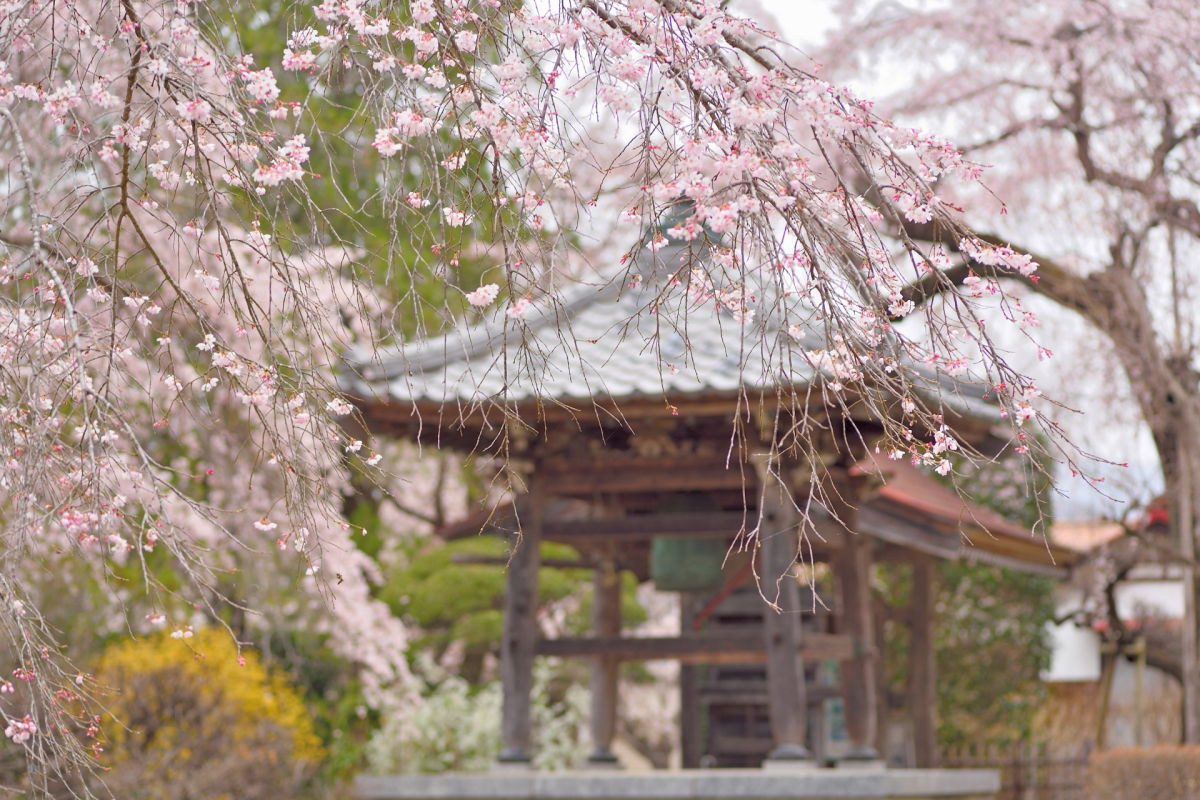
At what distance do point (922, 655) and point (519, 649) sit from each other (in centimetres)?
376

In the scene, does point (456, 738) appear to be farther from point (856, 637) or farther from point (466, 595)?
point (856, 637)

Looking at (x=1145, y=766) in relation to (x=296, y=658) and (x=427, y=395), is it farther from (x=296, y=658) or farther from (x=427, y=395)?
(x=296, y=658)

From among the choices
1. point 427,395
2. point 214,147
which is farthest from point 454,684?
point 214,147

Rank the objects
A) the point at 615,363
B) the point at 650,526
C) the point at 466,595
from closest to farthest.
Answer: the point at 615,363 → the point at 650,526 → the point at 466,595

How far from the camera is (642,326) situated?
6.58 metres

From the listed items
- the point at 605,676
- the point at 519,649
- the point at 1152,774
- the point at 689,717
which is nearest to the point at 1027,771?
the point at 689,717

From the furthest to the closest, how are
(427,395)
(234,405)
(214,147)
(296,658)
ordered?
(296,658), (234,405), (427,395), (214,147)

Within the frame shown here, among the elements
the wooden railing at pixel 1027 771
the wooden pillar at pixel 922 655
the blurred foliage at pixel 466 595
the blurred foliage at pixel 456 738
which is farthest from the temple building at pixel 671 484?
the wooden railing at pixel 1027 771

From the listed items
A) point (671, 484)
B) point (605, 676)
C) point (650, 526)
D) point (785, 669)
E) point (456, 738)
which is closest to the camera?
point (785, 669)

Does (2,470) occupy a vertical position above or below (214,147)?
below

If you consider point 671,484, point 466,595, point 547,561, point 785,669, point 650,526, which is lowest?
point 785,669

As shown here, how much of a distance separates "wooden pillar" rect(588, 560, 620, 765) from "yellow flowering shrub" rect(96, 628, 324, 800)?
1973 mm

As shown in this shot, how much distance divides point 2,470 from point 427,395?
315cm

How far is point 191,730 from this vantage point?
793cm
